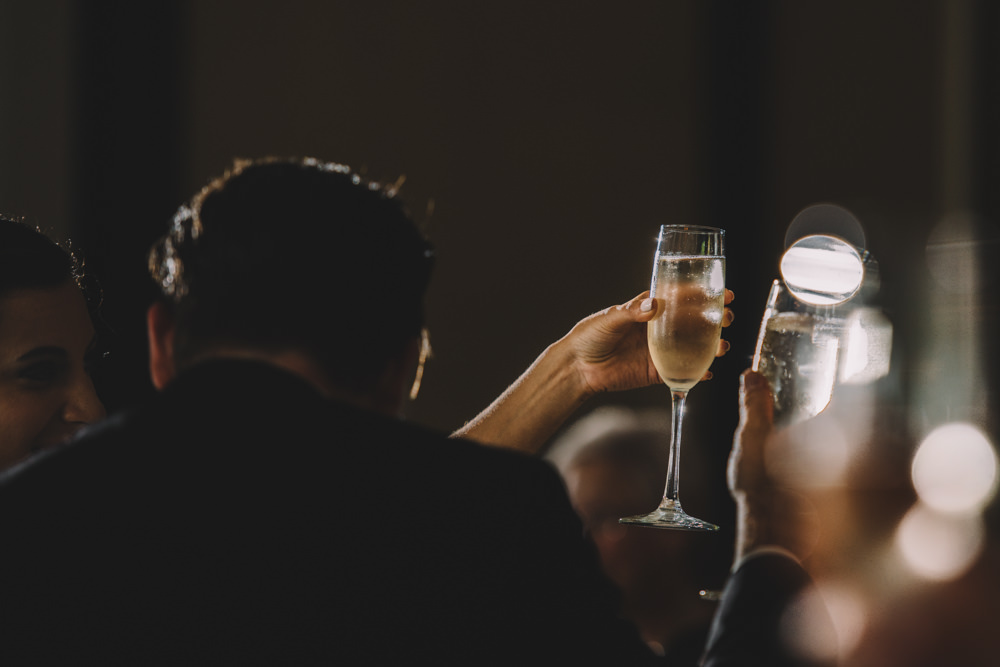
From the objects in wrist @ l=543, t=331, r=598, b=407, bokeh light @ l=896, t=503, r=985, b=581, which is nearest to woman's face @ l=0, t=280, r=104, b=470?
wrist @ l=543, t=331, r=598, b=407

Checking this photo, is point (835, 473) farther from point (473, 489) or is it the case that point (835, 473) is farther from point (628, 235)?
point (473, 489)

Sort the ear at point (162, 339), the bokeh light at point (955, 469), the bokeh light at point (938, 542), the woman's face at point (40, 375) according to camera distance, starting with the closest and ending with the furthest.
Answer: the ear at point (162, 339) < the woman's face at point (40, 375) < the bokeh light at point (938, 542) < the bokeh light at point (955, 469)

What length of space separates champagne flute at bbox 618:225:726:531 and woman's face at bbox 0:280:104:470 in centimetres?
95

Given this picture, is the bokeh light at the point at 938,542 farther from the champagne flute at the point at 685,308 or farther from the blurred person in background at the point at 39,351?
the blurred person in background at the point at 39,351

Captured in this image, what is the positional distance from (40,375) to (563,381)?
87 centimetres

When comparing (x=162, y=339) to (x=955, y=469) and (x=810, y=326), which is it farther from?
(x=955, y=469)

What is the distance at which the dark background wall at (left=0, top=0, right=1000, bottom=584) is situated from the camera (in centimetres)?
407

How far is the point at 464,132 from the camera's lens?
415 cm

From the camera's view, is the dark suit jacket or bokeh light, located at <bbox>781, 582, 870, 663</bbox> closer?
the dark suit jacket

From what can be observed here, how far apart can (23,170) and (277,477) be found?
3.79 metres

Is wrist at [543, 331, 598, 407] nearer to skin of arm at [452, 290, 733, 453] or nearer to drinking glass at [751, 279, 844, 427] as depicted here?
skin of arm at [452, 290, 733, 453]

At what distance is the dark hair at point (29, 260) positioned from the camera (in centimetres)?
162

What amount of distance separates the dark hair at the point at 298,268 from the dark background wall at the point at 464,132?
3.02 meters

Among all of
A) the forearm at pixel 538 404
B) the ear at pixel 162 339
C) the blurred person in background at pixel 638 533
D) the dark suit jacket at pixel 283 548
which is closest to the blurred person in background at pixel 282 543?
the dark suit jacket at pixel 283 548
